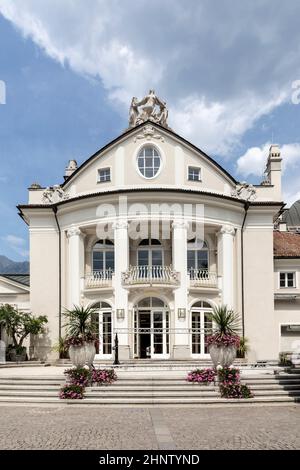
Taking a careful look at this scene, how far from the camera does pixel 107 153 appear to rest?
2939cm

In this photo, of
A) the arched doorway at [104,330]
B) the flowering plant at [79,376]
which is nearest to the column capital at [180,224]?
the arched doorway at [104,330]

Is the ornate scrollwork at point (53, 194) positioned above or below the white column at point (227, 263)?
above

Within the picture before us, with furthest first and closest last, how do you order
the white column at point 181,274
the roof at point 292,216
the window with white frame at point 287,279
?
the roof at point 292,216, the window with white frame at point 287,279, the white column at point 181,274

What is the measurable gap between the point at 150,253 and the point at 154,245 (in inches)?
19.8

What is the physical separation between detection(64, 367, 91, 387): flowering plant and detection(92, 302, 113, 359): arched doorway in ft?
33.9

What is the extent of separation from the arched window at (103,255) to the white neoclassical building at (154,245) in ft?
0.19

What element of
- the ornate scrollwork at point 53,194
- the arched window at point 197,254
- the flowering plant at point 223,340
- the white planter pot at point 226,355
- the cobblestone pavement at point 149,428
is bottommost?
the cobblestone pavement at point 149,428

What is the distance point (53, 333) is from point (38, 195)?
794 centimetres

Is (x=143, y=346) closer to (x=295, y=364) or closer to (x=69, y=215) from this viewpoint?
(x=69, y=215)

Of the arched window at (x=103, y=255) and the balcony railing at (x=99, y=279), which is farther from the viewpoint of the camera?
the arched window at (x=103, y=255)

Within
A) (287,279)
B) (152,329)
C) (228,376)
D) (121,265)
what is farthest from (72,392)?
(287,279)

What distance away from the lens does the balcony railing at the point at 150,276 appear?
27.4 metres

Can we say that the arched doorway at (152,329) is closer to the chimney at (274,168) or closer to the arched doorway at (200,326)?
the arched doorway at (200,326)

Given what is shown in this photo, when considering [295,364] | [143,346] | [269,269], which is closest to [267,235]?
[269,269]
